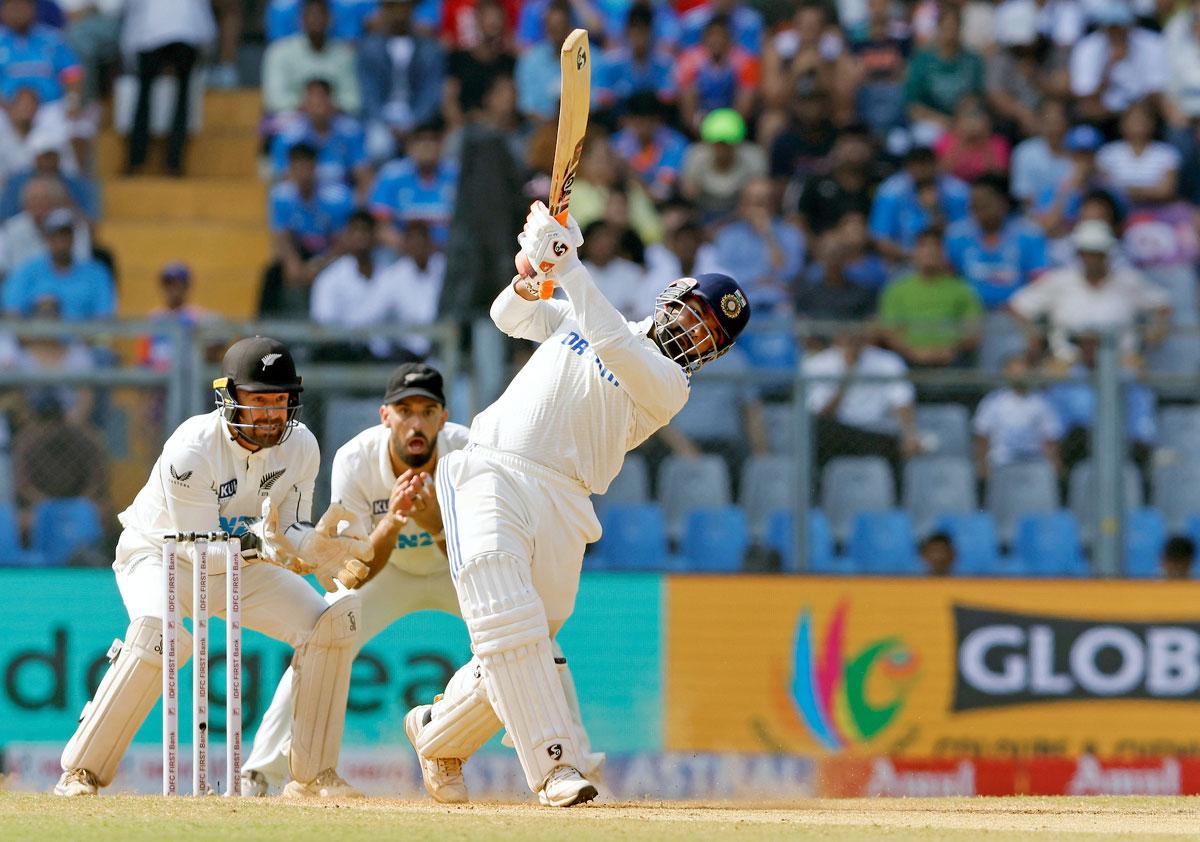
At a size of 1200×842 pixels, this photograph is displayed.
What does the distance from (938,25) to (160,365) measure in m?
7.61

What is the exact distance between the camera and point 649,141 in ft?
48.5

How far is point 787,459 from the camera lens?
10.9 m

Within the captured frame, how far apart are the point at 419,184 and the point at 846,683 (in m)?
5.63

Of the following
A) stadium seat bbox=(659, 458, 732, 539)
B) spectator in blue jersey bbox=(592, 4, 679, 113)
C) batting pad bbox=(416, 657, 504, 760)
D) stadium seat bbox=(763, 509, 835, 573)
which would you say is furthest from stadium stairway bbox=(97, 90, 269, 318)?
batting pad bbox=(416, 657, 504, 760)

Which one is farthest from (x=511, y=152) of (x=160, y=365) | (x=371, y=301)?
(x=160, y=365)

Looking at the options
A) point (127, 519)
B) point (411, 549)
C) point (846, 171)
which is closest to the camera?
point (127, 519)

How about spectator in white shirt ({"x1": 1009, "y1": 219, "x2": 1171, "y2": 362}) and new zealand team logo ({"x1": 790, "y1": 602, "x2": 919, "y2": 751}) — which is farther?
spectator in white shirt ({"x1": 1009, "y1": 219, "x2": 1171, "y2": 362})

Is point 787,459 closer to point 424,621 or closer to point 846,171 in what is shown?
point 424,621

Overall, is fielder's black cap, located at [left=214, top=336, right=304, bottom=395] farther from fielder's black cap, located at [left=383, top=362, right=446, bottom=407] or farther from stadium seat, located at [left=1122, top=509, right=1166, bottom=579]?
stadium seat, located at [left=1122, top=509, right=1166, bottom=579]

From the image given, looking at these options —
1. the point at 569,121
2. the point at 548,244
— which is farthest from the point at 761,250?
the point at 548,244

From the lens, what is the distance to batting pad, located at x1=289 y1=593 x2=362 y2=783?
26.5 ft

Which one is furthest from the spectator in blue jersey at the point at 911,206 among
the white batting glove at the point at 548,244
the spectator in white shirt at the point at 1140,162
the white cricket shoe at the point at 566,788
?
the white cricket shoe at the point at 566,788

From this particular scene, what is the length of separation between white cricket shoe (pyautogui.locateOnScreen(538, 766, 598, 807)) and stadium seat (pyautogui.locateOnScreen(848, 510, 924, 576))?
4.43m

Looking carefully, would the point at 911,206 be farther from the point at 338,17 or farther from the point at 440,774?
the point at 440,774
